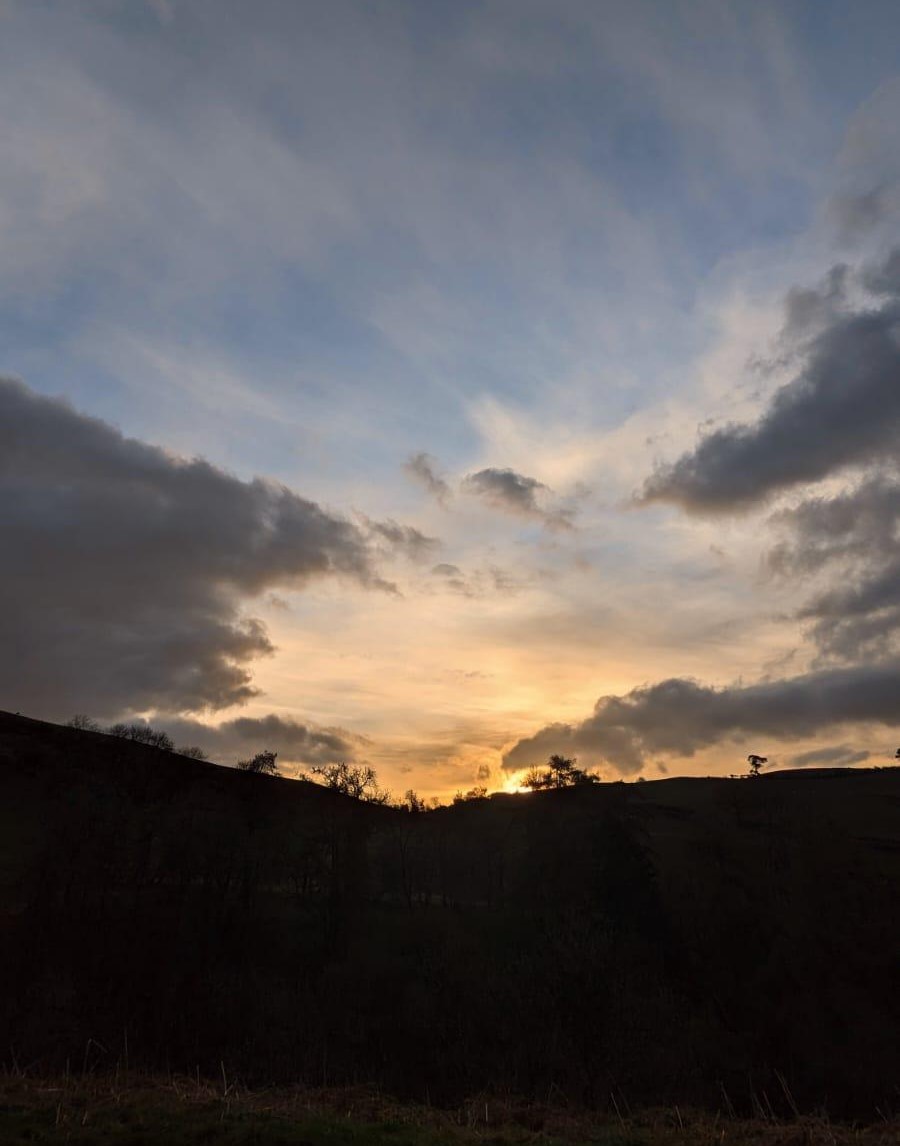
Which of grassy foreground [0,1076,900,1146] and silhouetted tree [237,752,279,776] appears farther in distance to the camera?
silhouetted tree [237,752,279,776]

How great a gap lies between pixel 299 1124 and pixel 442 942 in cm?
8867

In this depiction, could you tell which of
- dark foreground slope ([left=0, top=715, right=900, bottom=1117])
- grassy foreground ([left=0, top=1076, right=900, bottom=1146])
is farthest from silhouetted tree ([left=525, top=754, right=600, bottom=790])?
grassy foreground ([left=0, top=1076, right=900, bottom=1146])

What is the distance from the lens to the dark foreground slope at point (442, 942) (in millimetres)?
65188

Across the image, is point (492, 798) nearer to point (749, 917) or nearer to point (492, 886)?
point (492, 886)

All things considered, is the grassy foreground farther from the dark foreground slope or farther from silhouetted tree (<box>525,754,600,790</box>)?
silhouetted tree (<box>525,754,600,790</box>)

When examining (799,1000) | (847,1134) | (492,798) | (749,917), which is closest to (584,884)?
(749,917)

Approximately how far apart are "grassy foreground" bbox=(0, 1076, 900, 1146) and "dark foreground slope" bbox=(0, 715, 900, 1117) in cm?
3203

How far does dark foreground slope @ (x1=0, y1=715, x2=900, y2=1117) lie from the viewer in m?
65.2

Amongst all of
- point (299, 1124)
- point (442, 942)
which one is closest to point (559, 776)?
point (442, 942)

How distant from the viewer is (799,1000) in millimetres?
87312

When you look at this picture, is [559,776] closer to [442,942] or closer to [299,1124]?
[442,942]

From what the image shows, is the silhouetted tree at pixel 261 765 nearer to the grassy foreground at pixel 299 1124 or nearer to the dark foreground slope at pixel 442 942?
the dark foreground slope at pixel 442 942

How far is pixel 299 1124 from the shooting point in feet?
60.7

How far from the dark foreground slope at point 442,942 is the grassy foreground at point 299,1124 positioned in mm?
32025
